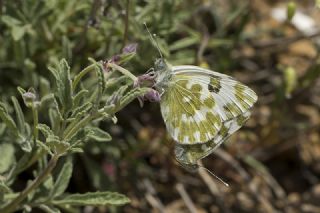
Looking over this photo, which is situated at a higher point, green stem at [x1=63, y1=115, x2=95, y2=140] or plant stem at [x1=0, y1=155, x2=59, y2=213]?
green stem at [x1=63, y1=115, x2=95, y2=140]

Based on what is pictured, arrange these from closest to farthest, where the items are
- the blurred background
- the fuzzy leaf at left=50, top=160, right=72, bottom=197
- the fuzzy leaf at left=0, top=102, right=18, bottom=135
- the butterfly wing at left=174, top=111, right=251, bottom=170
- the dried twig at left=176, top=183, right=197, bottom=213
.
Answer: the fuzzy leaf at left=0, top=102, right=18, bottom=135 < the butterfly wing at left=174, top=111, right=251, bottom=170 < the fuzzy leaf at left=50, top=160, right=72, bottom=197 < the blurred background < the dried twig at left=176, top=183, right=197, bottom=213

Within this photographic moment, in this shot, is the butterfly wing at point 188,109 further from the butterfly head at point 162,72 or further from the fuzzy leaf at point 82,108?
the fuzzy leaf at point 82,108

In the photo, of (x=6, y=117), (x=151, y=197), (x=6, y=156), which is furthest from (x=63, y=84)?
(x=151, y=197)

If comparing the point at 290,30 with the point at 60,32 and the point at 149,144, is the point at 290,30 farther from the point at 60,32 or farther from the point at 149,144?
the point at 60,32

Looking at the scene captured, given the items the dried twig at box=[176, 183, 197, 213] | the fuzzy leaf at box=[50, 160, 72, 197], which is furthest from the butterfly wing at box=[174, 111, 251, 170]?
the dried twig at box=[176, 183, 197, 213]

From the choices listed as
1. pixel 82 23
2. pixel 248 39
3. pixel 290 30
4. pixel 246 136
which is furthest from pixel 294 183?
pixel 82 23

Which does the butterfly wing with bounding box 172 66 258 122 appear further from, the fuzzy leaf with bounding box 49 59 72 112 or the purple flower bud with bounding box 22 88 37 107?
the purple flower bud with bounding box 22 88 37 107

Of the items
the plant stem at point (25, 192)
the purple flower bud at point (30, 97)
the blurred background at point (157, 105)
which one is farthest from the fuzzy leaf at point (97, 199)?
the blurred background at point (157, 105)
